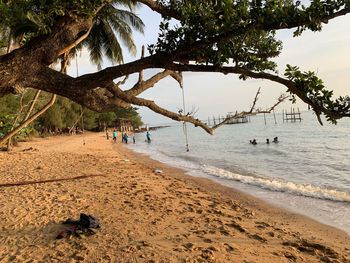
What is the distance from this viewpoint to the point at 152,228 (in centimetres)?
639

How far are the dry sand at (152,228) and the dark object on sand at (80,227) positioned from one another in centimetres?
14

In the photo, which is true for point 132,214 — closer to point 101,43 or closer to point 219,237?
point 219,237

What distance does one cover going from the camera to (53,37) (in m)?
3.85

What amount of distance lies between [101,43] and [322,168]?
45.7ft

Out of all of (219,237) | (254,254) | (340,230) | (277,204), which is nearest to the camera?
(254,254)

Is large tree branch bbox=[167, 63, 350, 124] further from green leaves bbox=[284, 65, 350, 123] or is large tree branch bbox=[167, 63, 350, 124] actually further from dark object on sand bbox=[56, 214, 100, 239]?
dark object on sand bbox=[56, 214, 100, 239]

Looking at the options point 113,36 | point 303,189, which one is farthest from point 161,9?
point 113,36

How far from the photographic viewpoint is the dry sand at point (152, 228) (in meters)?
5.22

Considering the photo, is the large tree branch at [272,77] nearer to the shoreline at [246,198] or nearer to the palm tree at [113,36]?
the shoreline at [246,198]

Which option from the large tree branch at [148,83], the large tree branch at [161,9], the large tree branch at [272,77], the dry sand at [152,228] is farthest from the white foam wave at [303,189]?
the large tree branch at [161,9]

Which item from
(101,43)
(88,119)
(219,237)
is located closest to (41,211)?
(219,237)

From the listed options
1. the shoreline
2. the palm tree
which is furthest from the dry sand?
the palm tree

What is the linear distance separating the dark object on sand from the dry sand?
139 mm

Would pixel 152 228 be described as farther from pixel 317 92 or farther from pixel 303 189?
pixel 303 189
